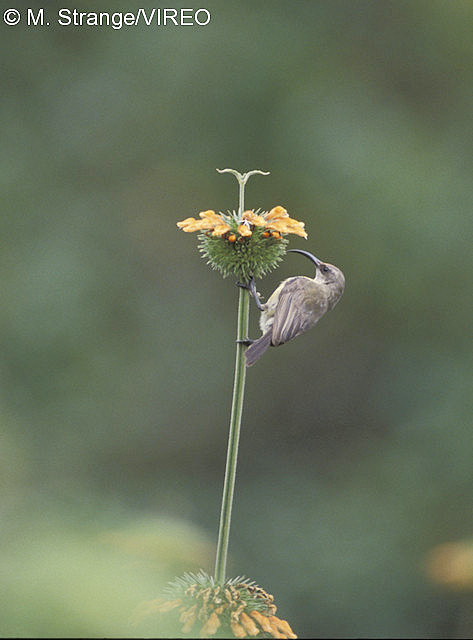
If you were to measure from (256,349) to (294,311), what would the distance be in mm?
122

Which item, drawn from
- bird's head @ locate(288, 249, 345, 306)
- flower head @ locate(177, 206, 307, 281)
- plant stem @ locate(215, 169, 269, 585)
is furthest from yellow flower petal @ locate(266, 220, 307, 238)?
bird's head @ locate(288, 249, 345, 306)

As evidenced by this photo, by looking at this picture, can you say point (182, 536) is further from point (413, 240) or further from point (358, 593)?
point (413, 240)

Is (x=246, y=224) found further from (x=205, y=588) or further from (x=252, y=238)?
(x=205, y=588)

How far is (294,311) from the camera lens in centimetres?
87

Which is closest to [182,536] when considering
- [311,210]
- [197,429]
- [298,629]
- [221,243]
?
[221,243]

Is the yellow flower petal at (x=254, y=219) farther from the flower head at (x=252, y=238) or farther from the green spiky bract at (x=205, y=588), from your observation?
the green spiky bract at (x=205, y=588)

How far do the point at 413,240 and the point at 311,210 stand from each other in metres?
0.32

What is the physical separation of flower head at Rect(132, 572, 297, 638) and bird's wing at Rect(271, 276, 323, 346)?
253 millimetres

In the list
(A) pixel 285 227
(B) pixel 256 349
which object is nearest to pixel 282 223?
(A) pixel 285 227

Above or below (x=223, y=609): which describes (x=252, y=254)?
above

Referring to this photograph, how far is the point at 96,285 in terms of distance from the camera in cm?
236

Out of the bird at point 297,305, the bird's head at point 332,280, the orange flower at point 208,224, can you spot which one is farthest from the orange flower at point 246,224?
the bird's head at point 332,280

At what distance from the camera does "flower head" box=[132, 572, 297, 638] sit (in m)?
0.55

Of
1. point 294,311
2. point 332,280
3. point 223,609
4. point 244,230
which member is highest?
point 332,280
